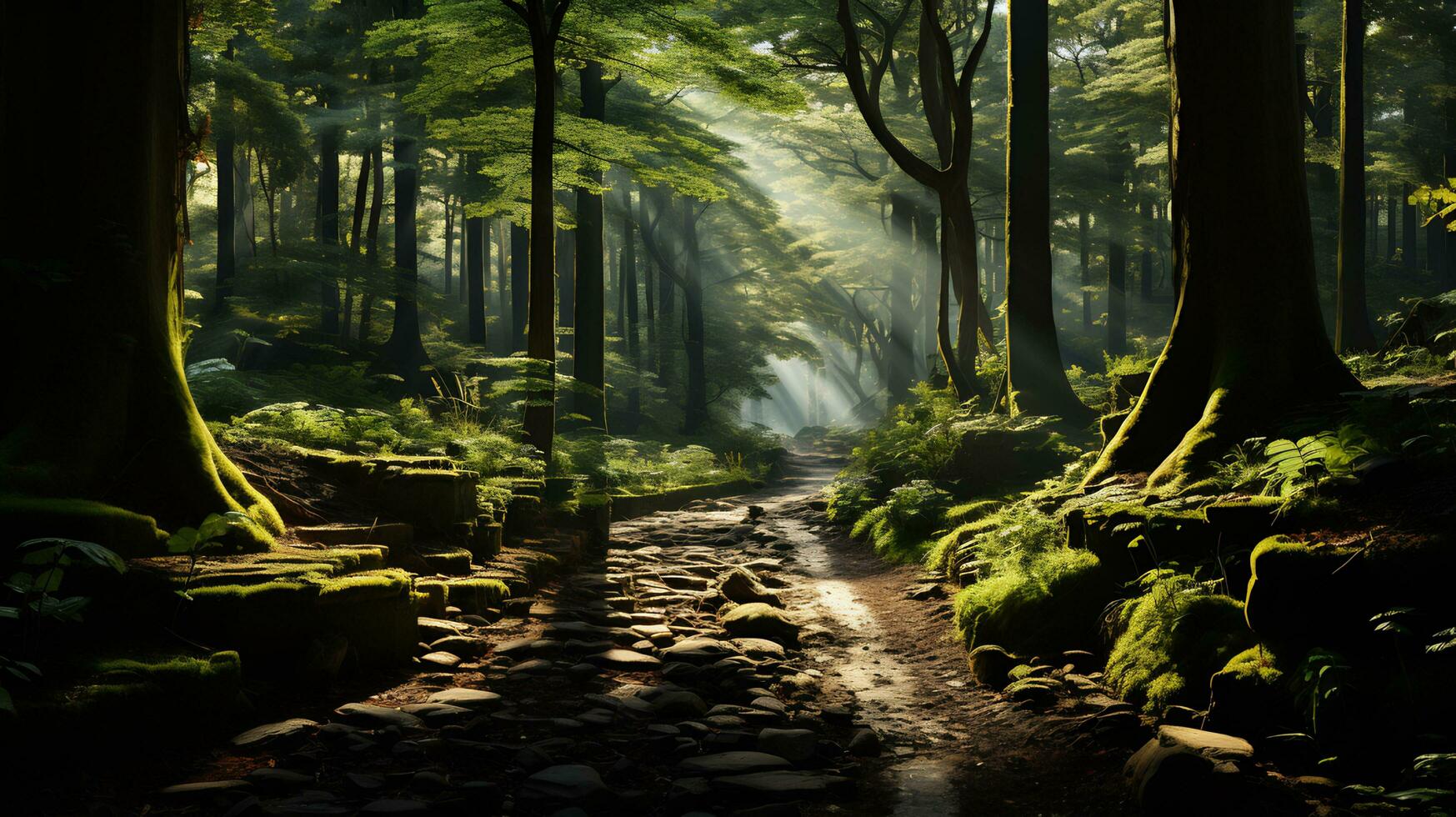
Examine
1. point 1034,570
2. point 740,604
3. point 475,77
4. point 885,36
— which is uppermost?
point 885,36

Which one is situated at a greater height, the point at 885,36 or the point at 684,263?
the point at 885,36

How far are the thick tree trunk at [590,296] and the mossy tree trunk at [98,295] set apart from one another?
12.8m

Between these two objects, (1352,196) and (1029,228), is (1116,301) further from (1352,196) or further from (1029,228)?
(1029,228)

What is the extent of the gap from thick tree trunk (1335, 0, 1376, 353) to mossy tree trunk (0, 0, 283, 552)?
613 inches

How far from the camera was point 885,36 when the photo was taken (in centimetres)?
1838

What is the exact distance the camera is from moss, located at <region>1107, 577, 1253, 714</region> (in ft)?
13.5

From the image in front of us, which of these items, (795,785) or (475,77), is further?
(475,77)

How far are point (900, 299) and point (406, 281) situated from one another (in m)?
27.3

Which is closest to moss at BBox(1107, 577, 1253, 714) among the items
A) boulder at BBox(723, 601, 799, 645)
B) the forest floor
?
the forest floor

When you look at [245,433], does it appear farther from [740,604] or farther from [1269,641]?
[1269,641]

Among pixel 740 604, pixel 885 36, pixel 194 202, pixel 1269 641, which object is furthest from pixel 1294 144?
pixel 194 202

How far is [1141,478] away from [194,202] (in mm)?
42886

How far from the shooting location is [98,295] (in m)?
4.97

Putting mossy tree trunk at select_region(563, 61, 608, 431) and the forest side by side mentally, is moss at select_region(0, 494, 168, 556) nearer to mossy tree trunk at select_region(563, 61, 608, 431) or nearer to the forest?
the forest
